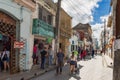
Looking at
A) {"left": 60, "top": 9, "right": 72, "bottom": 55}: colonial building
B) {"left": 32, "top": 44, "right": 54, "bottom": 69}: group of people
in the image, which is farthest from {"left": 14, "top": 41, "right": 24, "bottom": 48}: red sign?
{"left": 60, "top": 9, "right": 72, "bottom": 55}: colonial building

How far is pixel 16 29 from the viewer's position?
52.3ft

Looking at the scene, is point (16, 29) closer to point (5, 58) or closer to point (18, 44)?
point (18, 44)

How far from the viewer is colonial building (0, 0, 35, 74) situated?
1473cm

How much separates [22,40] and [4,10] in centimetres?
282

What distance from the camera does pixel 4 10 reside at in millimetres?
14445

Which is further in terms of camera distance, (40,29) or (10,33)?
(40,29)

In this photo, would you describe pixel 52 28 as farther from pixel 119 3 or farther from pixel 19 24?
pixel 119 3

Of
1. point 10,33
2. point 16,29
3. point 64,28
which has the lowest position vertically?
point 10,33

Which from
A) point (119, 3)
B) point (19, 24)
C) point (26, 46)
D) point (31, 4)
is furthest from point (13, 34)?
point (119, 3)

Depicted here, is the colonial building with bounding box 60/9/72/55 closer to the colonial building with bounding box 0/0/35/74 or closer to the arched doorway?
the colonial building with bounding box 0/0/35/74

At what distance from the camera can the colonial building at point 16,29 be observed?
48.3 feet

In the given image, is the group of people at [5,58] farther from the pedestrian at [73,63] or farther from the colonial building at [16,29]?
the pedestrian at [73,63]

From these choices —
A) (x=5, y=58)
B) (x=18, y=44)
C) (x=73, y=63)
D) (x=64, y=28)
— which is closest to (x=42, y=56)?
(x=73, y=63)

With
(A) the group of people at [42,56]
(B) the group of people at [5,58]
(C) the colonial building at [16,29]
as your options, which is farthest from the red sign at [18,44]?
(A) the group of people at [42,56]
